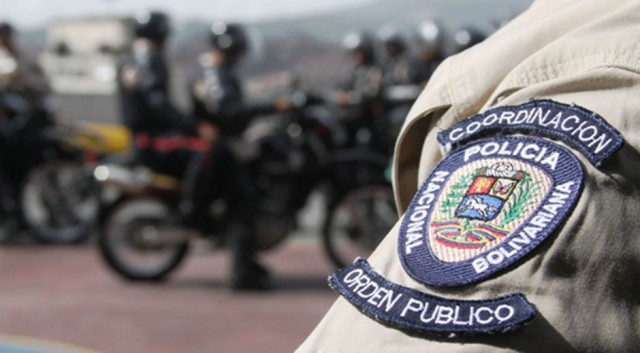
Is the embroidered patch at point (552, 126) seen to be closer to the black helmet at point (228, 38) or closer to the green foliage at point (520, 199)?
the green foliage at point (520, 199)

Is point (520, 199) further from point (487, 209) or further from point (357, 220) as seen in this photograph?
point (357, 220)

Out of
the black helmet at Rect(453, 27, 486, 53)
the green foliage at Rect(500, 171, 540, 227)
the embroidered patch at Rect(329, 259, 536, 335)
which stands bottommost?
the embroidered patch at Rect(329, 259, 536, 335)

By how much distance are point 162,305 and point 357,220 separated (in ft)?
4.50

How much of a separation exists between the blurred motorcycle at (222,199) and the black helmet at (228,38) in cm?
54

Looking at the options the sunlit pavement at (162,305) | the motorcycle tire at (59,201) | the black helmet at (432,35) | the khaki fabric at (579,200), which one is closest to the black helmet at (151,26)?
the sunlit pavement at (162,305)

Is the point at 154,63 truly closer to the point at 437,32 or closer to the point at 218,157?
the point at 218,157

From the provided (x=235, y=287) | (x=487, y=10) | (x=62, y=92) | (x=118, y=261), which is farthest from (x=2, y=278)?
(x=62, y=92)

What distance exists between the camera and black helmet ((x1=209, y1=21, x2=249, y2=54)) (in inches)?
289

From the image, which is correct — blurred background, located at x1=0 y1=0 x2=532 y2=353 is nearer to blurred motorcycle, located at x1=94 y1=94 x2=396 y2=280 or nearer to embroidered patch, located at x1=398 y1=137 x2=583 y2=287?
blurred motorcycle, located at x1=94 y1=94 x2=396 y2=280

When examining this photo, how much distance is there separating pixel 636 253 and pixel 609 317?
49 millimetres

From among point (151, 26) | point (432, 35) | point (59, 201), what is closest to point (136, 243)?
point (151, 26)

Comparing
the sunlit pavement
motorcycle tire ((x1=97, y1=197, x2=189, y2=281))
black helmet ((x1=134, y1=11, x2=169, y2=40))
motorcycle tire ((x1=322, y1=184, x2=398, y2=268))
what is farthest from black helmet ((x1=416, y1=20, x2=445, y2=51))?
motorcycle tire ((x1=97, y1=197, x2=189, y2=281))

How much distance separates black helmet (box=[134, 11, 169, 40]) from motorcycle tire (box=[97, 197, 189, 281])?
1048 millimetres

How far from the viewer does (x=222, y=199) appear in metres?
7.44
